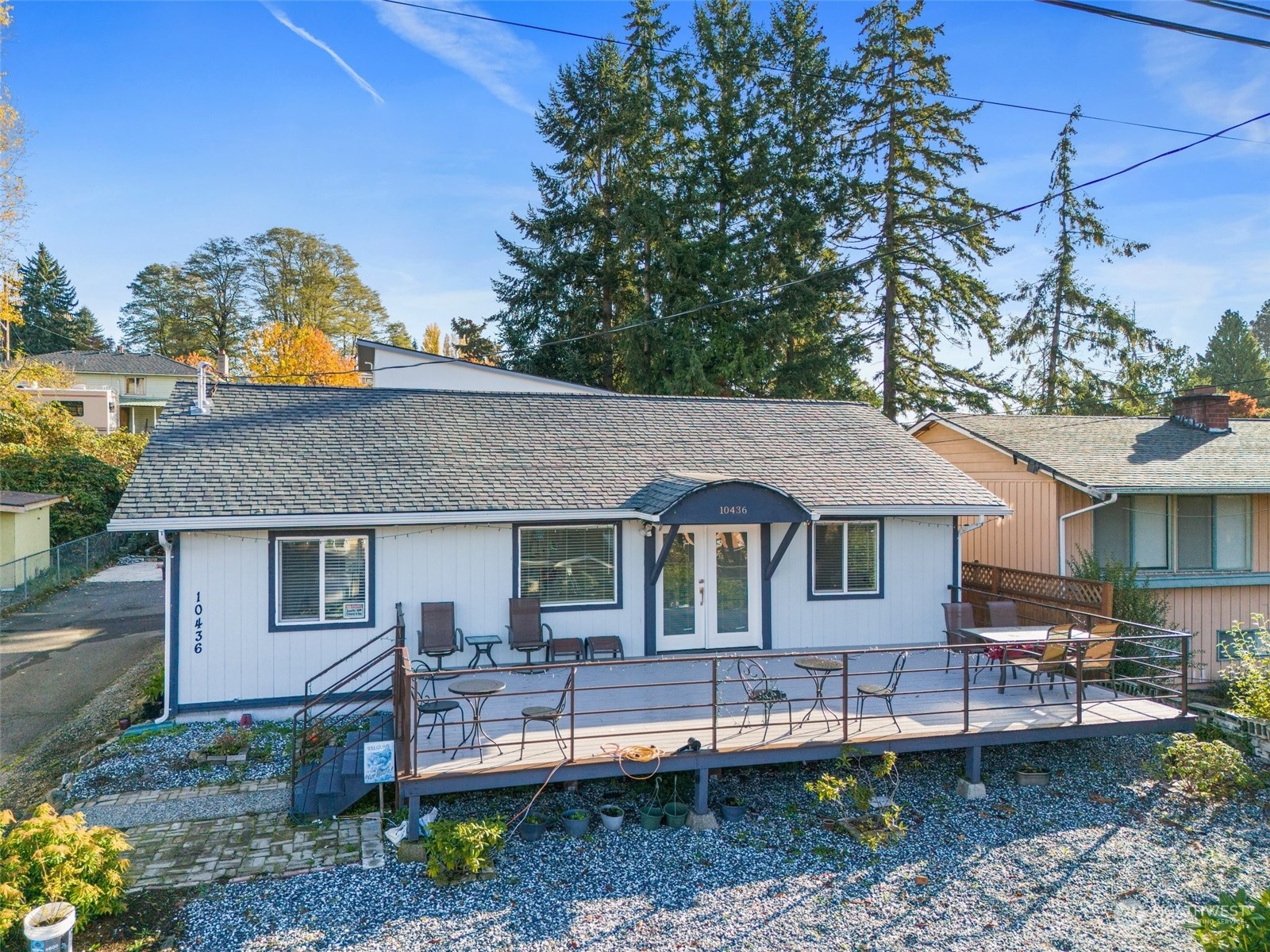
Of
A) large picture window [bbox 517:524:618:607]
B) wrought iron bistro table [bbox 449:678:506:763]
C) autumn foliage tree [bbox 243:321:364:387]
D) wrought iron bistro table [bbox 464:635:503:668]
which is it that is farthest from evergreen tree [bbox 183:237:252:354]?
wrought iron bistro table [bbox 449:678:506:763]

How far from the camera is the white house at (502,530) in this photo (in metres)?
9.76

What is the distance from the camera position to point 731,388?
1048 inches

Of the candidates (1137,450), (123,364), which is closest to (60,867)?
(1137,450)

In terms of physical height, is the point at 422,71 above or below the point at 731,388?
above

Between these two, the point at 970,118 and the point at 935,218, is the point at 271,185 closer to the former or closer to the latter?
the point at 935,218

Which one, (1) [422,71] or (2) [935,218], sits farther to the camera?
(2) [935,218]

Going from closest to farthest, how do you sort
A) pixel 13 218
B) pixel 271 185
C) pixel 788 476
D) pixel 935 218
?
pixel 788 476, pixel 271 185, pixel 13 218, pixel 935 218

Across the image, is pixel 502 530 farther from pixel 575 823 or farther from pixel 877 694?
pixel 877 694

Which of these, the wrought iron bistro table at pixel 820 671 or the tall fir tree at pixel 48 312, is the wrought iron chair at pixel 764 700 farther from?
the tall fir tree at pixel 48 312

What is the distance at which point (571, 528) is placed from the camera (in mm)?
11109

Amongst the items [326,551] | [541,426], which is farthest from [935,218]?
[326,551]

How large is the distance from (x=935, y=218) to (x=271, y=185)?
19999 millimetres

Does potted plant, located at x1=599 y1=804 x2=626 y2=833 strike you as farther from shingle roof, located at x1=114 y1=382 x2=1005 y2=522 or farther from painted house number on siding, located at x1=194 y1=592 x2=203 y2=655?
painted house number on siding, located at x1=194 y1=592 x2=203 y2=655

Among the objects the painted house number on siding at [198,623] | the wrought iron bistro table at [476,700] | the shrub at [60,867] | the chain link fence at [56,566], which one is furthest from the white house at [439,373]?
the shrub at [60,867]
